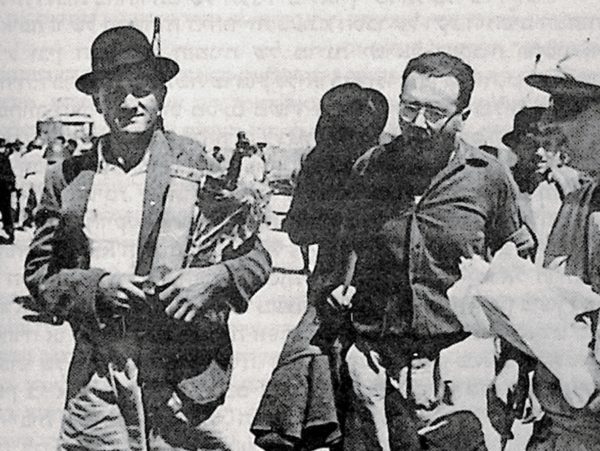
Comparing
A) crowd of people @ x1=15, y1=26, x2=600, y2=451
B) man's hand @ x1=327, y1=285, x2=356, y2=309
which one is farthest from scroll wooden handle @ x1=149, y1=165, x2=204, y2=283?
man's hand @ x1=327, y1=285, x2=356, y2=309

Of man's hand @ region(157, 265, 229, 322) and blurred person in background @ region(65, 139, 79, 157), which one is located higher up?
blurred person in background @ region(65, 139, 79, 157)

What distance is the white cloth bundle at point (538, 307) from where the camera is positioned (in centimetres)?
123

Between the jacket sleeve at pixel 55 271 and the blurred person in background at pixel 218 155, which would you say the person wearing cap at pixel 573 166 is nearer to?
the blurred person in background at pixel 218 155

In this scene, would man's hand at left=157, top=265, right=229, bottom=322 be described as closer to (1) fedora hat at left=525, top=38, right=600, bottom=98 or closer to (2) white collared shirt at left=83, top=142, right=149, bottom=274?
(2) white collared shirt at left=83, top=142, right=149, bottom=274

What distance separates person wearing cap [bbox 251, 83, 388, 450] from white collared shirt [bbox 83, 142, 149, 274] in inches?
8.3

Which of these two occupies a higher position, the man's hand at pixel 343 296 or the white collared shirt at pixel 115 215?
the white collared shirt at pixel 115 215

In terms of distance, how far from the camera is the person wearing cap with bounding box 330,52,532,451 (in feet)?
4.00

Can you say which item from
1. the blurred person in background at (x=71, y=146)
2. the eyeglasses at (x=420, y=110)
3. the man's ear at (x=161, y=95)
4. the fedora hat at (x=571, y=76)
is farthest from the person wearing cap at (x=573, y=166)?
the blurred person in background at (x=71, y=146)

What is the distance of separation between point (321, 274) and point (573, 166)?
380 mm

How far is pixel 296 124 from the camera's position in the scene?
125cm

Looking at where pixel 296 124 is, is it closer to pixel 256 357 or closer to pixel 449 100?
pixel 449 100

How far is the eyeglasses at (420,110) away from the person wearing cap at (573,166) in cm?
13

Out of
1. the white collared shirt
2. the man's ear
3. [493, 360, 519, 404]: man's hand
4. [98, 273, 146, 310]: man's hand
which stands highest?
the man's ear

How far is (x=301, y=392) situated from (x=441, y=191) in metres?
0.34
